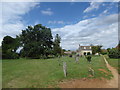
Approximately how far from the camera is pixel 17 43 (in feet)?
126

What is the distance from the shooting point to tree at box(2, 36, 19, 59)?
3328 centimetres

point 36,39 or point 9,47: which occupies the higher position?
point 36,39

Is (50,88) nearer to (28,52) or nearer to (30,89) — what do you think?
(30,89)

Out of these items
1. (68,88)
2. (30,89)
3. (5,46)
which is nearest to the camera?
(30,89)

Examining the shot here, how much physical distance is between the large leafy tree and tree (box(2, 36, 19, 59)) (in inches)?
125

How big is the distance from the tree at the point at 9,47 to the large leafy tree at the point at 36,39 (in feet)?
10.5

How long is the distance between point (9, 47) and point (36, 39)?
32.6 ft

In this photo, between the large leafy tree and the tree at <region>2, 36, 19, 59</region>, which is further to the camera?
the large leafy tree

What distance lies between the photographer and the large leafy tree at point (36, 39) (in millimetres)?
37031

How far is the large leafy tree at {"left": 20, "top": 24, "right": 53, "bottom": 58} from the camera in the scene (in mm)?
37031

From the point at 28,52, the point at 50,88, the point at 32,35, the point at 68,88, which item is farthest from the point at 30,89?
the point at 32,35

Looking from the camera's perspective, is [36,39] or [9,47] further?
[36,39]

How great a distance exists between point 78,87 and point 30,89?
3.36 m

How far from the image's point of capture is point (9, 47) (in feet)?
117
